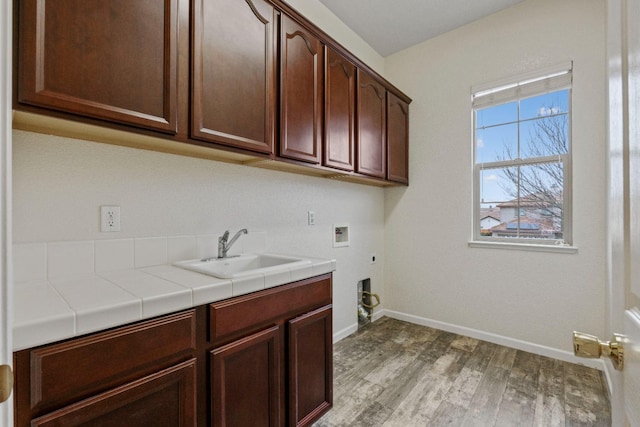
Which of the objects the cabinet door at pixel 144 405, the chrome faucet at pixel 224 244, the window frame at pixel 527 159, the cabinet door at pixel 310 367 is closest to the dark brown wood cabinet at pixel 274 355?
the cabinet door at pixel 310 367

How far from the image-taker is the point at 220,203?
1.82m

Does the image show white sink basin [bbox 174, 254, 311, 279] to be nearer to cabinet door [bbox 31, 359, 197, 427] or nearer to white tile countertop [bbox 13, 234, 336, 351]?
white tile countertop [bbox 13, 234, 336, 351]

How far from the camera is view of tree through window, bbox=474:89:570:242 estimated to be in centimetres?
243

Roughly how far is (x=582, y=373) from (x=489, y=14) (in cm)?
305

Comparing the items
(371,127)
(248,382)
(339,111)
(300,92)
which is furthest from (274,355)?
(371,127)

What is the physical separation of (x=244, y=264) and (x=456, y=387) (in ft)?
5.42

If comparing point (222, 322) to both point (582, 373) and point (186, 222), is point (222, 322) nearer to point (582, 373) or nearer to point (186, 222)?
point (186, 222)

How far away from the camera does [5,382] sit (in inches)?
16.1

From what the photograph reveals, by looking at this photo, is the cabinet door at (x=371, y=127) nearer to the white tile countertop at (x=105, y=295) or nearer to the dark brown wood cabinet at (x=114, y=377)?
the white tile countertop at (x=105, y=295)

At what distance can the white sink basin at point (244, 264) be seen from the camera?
1405mm

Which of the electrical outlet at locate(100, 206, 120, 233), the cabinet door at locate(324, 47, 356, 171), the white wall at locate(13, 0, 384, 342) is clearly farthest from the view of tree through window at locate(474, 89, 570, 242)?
the electrical outlet at locate(100, 206, 120, 233)

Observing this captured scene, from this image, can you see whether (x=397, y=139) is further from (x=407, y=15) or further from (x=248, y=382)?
(x=248, y=382)

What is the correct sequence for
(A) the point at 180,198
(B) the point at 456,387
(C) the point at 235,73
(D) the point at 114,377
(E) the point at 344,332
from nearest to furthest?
(D) the point at 114,377, (C) the point at 235,73, (A) the point at 180,198, (B) the point at 456,387, (E) the point at 344,332

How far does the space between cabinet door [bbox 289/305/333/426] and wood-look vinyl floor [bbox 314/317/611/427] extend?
6.6 inches
